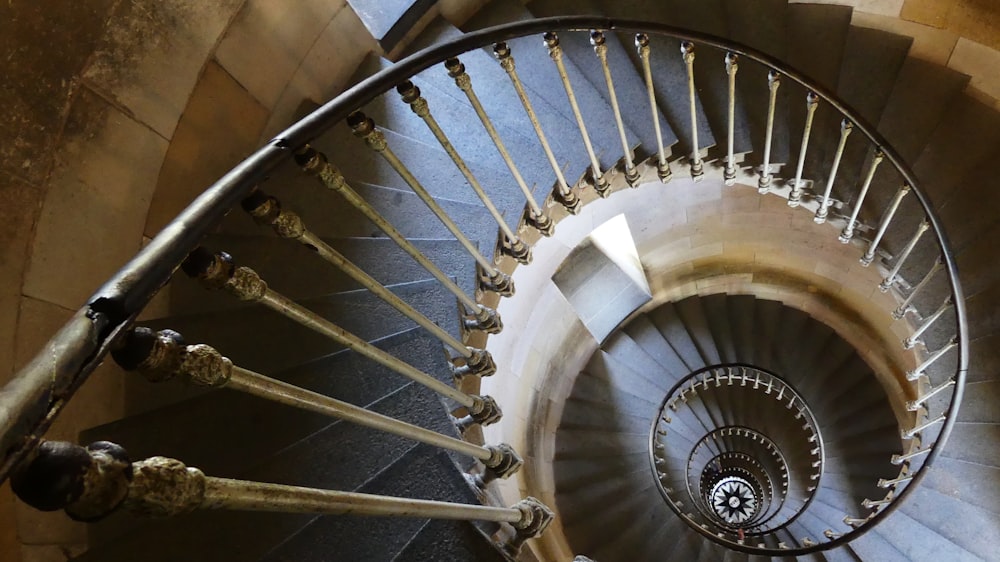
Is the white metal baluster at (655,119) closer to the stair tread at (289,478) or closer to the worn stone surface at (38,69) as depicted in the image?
the stair tread at (289,478)

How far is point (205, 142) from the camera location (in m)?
3.13

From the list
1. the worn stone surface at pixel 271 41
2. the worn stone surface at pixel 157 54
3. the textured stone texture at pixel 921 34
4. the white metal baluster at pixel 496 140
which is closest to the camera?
the white metal baluster at pixel 496 140

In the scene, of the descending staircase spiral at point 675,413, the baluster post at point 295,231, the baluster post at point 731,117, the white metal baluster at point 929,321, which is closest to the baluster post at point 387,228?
the baluster post at point 295,231

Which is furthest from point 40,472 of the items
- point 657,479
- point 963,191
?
point 657,479

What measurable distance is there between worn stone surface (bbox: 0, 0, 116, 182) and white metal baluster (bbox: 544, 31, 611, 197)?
5.97 feet

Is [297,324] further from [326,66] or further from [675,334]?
[675,334]

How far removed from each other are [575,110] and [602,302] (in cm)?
406

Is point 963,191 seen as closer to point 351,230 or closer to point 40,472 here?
point 351,230

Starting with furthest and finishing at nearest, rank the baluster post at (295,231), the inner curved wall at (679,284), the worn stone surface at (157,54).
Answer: the inner curved wall at (679,284), the worn stone surface at (157,54), the baluster post at (295,231)

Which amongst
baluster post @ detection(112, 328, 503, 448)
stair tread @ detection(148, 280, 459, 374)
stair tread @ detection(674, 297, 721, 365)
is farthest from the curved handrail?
baluster post @ detection(112, 328, 503, 448)

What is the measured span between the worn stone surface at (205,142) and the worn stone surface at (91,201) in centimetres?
8

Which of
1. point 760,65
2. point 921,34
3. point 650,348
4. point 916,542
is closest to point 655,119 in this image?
point 760,65

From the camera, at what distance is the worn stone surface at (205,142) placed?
300 cm

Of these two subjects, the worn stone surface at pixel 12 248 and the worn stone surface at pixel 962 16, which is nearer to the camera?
the worn stone surface at pixel 12 248
